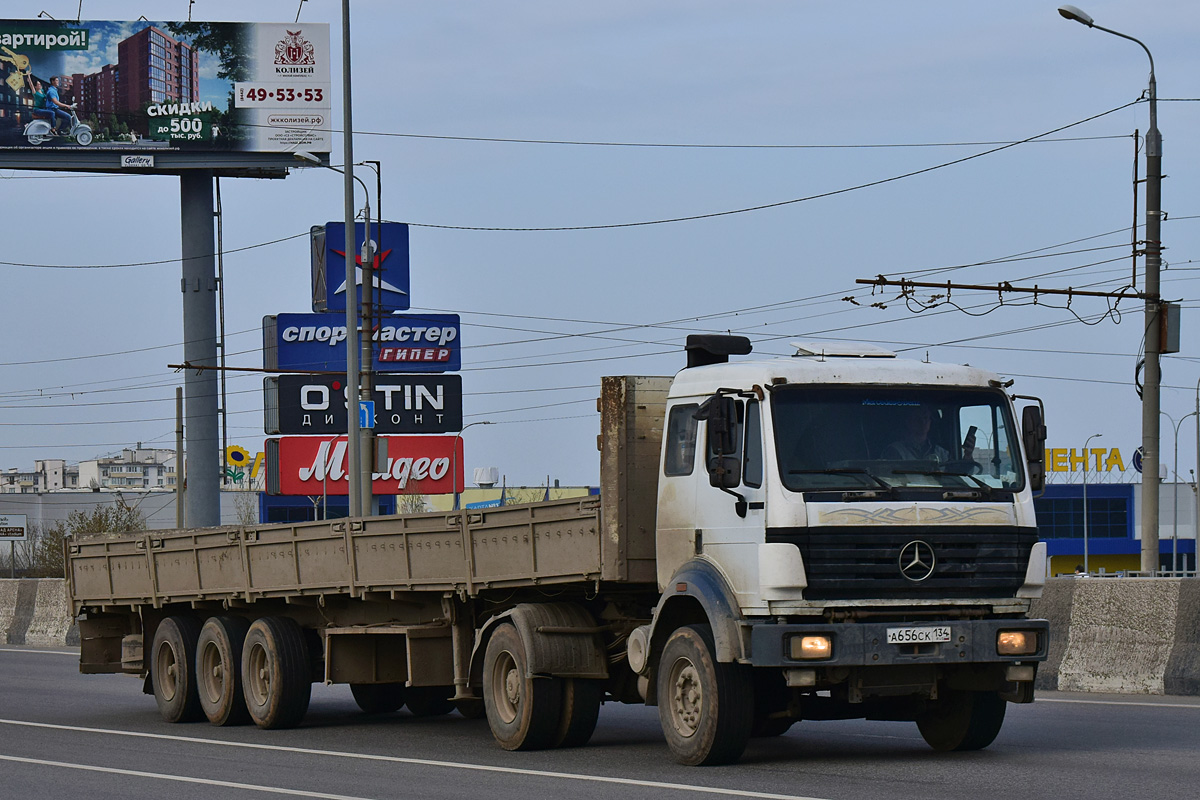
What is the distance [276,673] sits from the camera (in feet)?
54.0

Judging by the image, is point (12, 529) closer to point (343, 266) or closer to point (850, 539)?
point (343, 266)

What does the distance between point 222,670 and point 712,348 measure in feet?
22.6

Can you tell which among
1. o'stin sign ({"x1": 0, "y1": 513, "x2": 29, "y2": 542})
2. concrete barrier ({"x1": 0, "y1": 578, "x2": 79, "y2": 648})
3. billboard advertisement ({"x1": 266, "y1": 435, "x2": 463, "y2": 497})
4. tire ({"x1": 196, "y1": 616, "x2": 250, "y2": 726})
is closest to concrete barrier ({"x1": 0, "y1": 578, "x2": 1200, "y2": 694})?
tire ({"x1": 196, "y1": 616, "x2": 250, "y2": 726})

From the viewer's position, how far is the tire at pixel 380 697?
18.1 meters

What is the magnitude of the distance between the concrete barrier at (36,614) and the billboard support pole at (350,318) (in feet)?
27.3

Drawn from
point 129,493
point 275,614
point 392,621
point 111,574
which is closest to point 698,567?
point 392,621

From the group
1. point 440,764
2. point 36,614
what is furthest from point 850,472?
point 36,614

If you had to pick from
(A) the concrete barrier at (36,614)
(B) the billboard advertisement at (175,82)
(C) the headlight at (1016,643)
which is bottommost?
(A) the concrete barrier at (36,614)

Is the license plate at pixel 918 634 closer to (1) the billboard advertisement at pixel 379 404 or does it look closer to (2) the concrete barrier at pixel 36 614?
(2) the concrete barrier at pixel 36 614

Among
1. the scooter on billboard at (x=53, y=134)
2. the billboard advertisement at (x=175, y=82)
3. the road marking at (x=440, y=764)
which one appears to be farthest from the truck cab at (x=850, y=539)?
the scooter on billboard at (x=53, y=134)

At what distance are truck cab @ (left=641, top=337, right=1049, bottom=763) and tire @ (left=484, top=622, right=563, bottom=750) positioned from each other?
3.81 feet

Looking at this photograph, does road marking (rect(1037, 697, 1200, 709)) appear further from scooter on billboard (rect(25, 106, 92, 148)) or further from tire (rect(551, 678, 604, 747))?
scooter on billboard (rect(25, 106, 92, 148))

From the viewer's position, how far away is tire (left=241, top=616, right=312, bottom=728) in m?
16.5

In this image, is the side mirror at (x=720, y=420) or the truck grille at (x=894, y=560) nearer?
the truck grille at (x=894, y=560)
